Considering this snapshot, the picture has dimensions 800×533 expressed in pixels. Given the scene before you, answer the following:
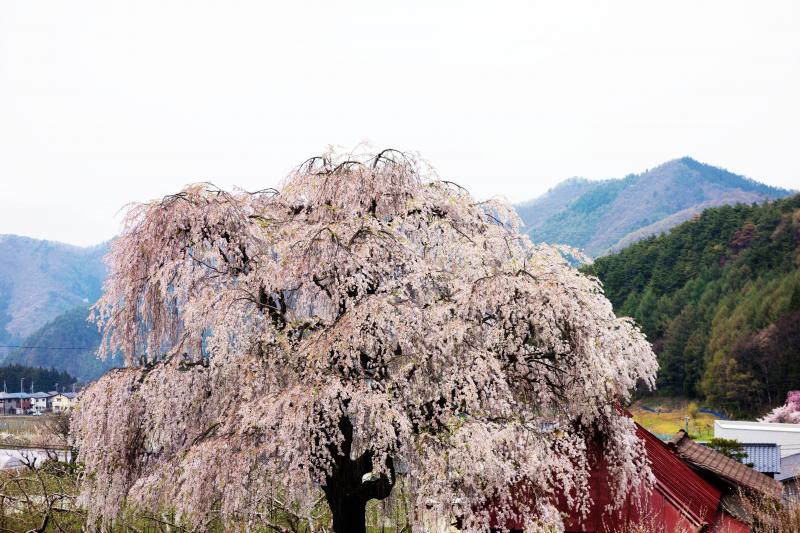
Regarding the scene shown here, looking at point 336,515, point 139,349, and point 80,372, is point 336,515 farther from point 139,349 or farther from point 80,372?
point 80,372

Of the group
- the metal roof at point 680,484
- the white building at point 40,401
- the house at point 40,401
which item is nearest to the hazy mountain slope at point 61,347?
the house at point 40,401

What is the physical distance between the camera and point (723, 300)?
3076 inches

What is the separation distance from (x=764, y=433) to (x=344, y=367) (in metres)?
35.2

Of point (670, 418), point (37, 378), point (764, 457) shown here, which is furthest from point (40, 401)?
point (764, 457)

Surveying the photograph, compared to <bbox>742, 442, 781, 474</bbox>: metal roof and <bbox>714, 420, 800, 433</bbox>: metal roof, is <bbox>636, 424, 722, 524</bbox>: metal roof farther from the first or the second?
<bbox>714, 420, 800, 433</bbox>: metal roof

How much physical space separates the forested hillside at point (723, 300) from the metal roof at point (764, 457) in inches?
1500

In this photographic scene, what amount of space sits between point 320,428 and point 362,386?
3.23ft

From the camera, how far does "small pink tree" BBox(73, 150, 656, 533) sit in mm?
9078

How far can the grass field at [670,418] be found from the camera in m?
63.6

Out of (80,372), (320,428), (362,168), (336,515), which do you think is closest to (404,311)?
(320,428)

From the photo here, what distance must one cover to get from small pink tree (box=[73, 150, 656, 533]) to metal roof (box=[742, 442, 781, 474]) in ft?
74.4

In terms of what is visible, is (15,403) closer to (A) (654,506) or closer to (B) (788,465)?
(B) (788,465)

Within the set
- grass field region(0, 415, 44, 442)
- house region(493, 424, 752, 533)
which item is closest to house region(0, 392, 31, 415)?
grass field region(0, 415, 44, 442)

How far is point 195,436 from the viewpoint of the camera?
33.6 ft
